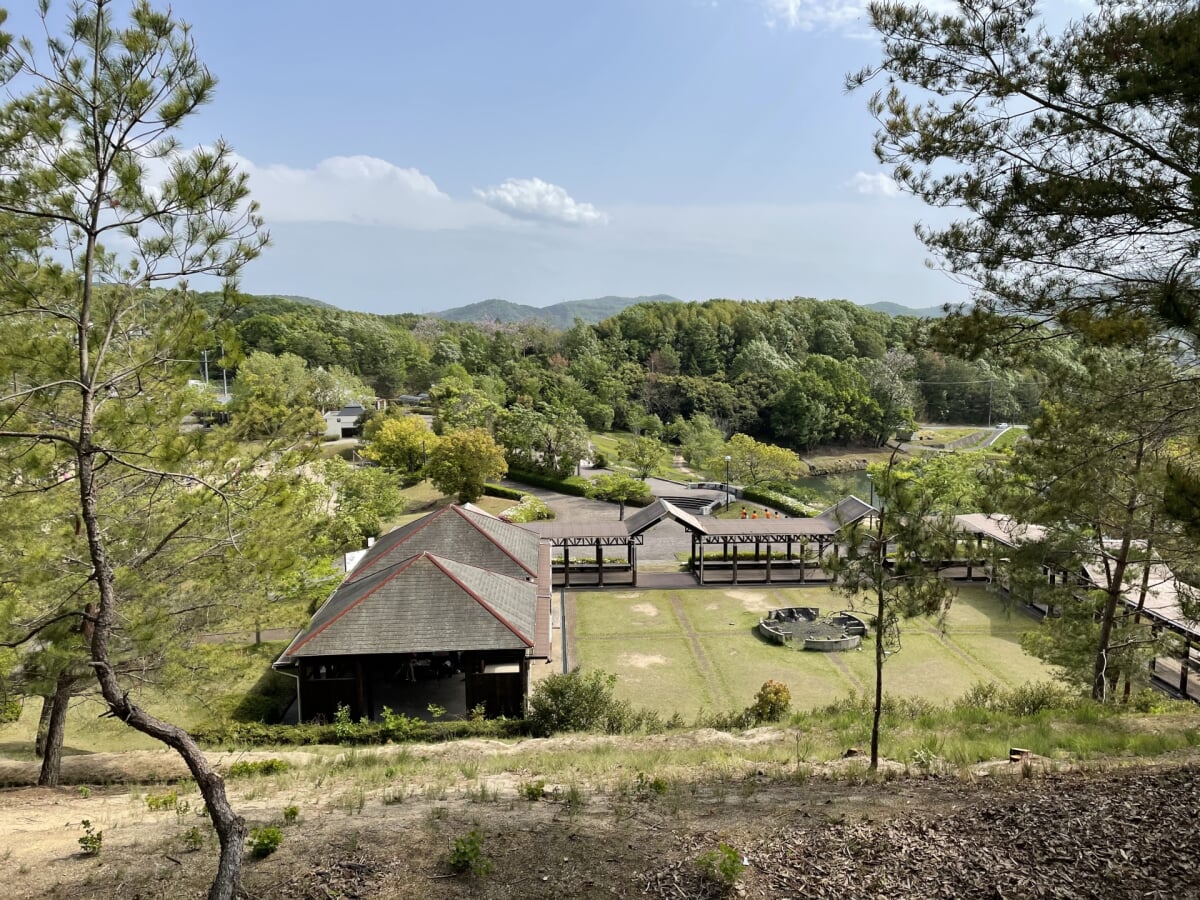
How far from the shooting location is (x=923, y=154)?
683 cm

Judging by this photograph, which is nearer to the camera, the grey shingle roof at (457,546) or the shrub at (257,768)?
the shrub at (257,768)

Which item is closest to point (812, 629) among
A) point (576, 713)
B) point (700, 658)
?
point (700, 658)

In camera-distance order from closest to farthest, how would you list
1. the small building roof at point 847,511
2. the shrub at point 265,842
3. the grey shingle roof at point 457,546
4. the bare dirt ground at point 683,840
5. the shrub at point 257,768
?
1. the bare dirt ground at point 683,840
2. the shrub at point 265,842
3. the shrub at point 257,768
4. the grey shingle roof at point 457,546
5. the small building roof at point 847,511

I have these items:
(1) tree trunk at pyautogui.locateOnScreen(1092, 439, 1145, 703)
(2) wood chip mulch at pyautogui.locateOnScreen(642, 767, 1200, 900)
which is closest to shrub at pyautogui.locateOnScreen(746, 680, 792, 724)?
(1) tree trunk at pyautogui.locateOnScreen(1092, 439, 1145, 703)

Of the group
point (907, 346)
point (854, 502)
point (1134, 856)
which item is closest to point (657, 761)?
point (1134, 856)

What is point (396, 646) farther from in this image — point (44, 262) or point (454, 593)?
point (44, 262)

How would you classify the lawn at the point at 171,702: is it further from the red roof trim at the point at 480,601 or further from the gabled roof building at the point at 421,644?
the red roof trim at the point at 480,601

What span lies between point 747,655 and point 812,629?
2.06 meters

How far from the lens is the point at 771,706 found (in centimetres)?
1212

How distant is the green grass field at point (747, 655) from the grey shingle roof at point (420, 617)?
2909 mm

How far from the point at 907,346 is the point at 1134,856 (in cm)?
465

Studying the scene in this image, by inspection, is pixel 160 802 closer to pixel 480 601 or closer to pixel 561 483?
pixel 480 601

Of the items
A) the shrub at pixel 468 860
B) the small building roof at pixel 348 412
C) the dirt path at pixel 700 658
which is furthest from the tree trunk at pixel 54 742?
the small building roof at pixel 348 412

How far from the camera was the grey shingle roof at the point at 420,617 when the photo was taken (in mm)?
12039
